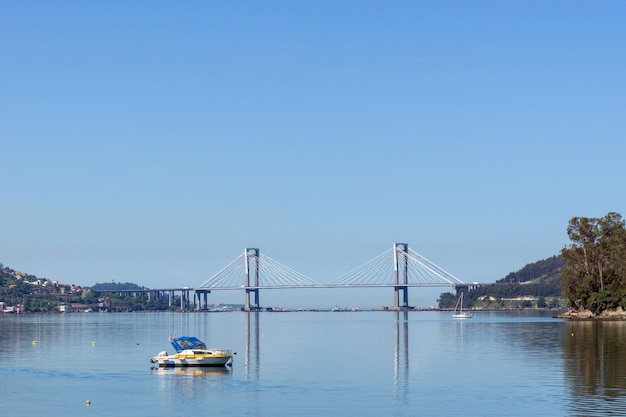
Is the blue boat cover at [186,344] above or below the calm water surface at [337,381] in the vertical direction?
above

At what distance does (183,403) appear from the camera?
116 ft

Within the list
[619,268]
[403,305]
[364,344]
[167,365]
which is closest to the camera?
[167,365]

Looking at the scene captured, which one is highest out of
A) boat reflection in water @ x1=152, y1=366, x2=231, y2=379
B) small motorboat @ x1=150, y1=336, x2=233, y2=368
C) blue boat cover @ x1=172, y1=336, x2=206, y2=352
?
blue boat cover @ x1=172, y1=336, x2=206, y2=352

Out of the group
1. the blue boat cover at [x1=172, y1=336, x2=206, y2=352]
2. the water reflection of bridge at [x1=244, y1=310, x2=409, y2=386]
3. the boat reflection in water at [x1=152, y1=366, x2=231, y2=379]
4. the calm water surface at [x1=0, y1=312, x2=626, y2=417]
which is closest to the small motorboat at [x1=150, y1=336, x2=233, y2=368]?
the boat reflection in water at [x1=152, y1=366, x2=231, y2=379]

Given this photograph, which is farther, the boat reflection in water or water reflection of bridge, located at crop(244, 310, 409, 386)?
the boat reflection in water

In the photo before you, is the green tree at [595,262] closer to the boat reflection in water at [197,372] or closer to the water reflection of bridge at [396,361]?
the water reflection of bridge at [396,361]

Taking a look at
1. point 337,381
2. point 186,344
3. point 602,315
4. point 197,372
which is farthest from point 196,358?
point 602,315

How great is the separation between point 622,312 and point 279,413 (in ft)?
263

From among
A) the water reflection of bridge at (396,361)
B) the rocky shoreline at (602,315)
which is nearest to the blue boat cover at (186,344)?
the water reflection of bridge at (396,361)

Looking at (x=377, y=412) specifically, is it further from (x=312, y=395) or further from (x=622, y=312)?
(x=622, y=312)

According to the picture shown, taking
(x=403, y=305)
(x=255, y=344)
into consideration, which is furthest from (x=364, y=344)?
(x=403, y=305)

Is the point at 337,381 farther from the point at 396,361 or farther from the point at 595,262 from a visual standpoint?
the point at 595,262

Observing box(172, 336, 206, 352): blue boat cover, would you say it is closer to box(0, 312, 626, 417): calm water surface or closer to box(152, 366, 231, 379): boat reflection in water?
box(0, 312, 626, 417): calm water surface

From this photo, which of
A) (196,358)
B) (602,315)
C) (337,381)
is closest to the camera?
(337,381)
